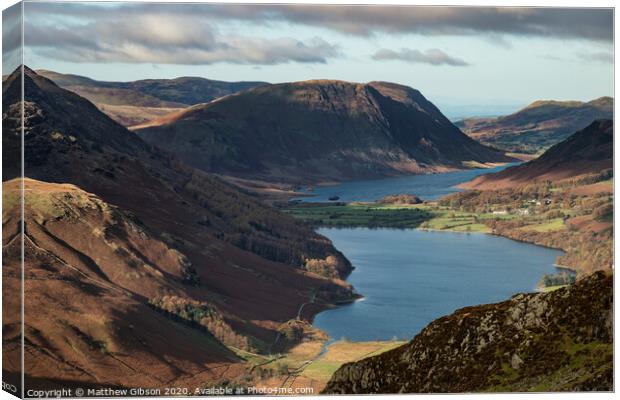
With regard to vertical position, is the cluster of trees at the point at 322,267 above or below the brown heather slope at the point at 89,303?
below

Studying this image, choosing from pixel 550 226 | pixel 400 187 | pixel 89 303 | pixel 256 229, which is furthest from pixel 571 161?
pixel 400 187

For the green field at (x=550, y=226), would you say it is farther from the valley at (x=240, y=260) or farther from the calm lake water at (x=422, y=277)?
the calm lake water at (x=422, y=277)

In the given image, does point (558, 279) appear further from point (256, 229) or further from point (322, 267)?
point (256, 229)

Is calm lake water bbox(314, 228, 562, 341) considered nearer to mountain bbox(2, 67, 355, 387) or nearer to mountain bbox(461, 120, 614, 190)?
mountain bbox(2, 67, 355, 387)

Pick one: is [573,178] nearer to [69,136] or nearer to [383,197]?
[69,136]

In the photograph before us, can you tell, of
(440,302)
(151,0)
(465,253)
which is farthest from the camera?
(465,253)

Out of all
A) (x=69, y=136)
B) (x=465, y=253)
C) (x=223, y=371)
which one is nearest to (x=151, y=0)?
(x=223, y=371)

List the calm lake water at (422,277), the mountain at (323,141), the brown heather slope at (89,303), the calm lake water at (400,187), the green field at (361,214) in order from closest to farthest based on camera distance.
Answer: the brown heather slope at (89,303) → the calm lake water at (422,277) → the green field at (361,214) → the calm lake water at (400,187) → the mountain at (323,141)

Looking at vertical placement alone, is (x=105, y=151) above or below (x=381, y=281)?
above

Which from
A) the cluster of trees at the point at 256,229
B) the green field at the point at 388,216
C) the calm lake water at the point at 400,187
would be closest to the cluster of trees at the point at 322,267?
the cluster of trees at the point at 256,229
